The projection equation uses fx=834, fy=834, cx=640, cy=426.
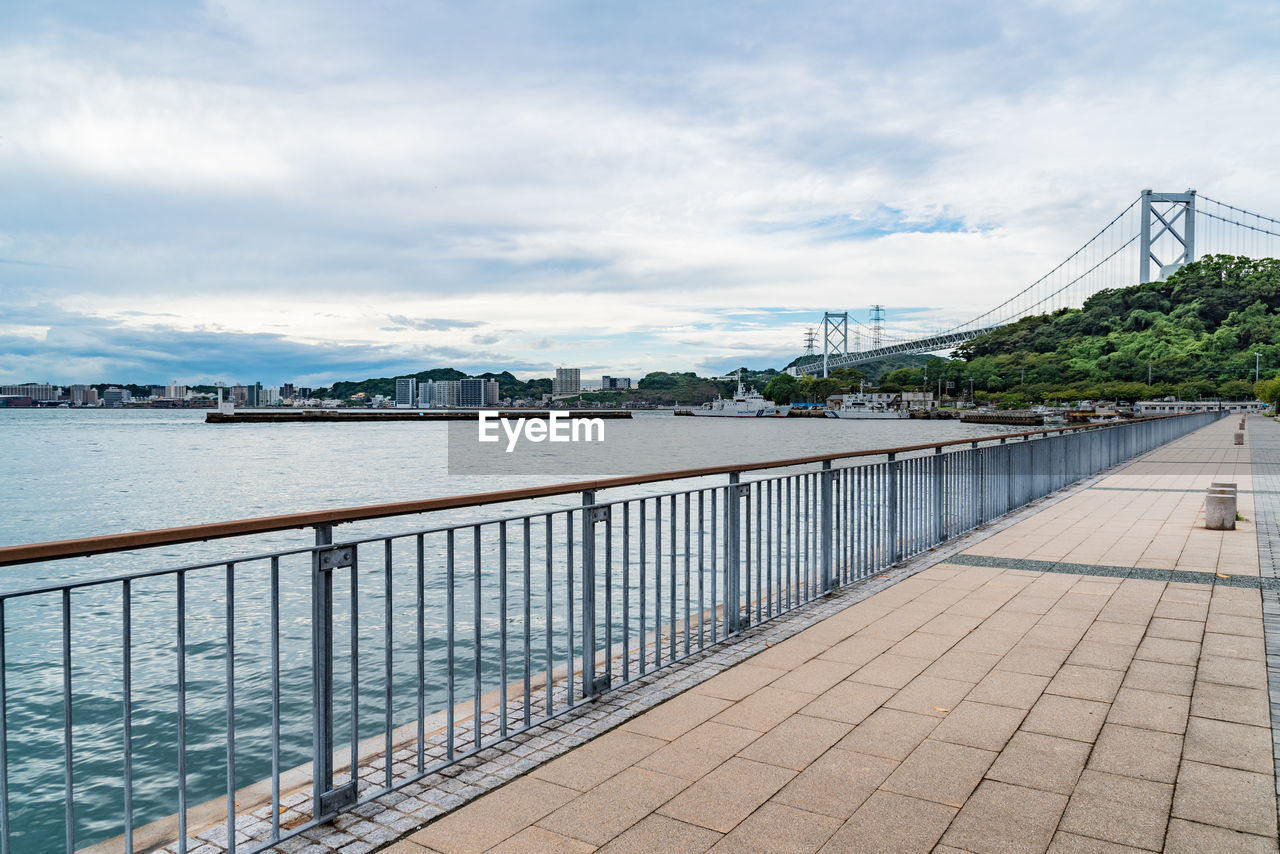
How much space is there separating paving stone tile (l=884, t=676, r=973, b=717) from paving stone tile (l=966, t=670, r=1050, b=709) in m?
0.08

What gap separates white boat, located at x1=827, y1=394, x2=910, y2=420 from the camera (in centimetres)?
16112

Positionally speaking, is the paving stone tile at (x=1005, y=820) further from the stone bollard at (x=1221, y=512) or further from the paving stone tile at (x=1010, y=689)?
the stone bollard at (x=1221, y=512)

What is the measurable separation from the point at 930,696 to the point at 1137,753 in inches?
38.3

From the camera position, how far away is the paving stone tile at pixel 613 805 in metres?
2.99

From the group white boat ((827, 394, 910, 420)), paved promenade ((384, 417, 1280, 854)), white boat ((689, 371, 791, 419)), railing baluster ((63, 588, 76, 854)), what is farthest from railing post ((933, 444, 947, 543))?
white boat ((689, 371, 791, 419))

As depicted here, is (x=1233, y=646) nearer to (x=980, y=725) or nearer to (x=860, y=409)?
(x=980, y=725)

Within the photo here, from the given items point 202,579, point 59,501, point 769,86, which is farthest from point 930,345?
point 202,579

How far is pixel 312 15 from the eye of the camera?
2416cm

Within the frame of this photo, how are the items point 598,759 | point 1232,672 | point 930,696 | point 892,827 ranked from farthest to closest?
point 1232,672 → point 930,696 → point 598,759 → point 892,827

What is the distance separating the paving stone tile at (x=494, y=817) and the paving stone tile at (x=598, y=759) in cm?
8

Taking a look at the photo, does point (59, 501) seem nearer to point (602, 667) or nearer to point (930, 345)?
point (602, 667)

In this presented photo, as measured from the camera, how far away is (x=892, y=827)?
300cm

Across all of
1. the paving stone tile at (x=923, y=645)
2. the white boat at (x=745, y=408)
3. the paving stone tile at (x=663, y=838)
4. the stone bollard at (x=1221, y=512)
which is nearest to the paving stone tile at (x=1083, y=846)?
the paving stone tile at (x=663, y=838)

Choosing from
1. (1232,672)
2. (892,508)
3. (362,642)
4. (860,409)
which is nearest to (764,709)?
(1232,672)
